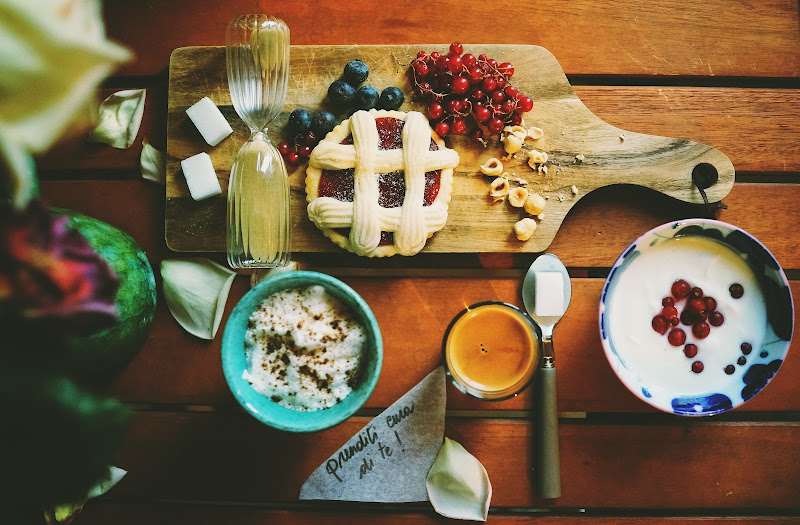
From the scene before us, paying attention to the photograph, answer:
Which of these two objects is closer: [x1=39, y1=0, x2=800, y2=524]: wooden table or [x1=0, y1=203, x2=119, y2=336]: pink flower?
[x1=0, y1=203, x2=119, y2=336]: pink flower

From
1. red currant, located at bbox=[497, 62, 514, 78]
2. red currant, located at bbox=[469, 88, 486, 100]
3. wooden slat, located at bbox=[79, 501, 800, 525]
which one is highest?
red currant, located at bbox=[497, 62, 514, 78]

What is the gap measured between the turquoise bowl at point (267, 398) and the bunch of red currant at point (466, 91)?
330 mm

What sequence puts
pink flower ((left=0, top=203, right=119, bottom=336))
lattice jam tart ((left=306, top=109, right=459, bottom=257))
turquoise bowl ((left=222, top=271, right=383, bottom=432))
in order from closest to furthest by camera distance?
pink flower ((left=0, top=203, right=119, bottom=336)), turquoise bowl ((left=222, top=271, right=383, bottom=432)), lattice jam tart ((left=306, top=109, right=459, bottom=257))

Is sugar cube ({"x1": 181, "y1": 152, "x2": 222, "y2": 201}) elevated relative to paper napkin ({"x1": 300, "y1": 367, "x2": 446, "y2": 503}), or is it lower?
elevated

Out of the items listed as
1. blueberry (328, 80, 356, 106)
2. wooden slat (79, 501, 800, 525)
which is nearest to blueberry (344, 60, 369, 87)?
blueberry (328, 80, 356, 106)

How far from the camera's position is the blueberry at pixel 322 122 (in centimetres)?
93

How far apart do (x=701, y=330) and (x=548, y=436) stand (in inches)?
12.1

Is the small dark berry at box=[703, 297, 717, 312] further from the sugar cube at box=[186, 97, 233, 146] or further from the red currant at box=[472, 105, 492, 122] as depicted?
the sugar cube at box=[186, 97, 233, 146]

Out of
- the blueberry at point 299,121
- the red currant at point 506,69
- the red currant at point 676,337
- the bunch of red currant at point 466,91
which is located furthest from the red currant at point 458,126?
the red currant at point 676,337

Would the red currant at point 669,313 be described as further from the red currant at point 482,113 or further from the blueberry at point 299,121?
the blueberry at point 299,121

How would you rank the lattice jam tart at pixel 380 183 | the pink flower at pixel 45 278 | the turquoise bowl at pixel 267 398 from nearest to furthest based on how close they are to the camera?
the pink flower at pixel 45 278
the turquoise bowl at pixel 267 398
the lattice jam tart at pixel 380 183

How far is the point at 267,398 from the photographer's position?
83 cm

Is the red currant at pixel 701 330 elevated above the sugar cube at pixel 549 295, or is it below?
below

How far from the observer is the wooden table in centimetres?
96
